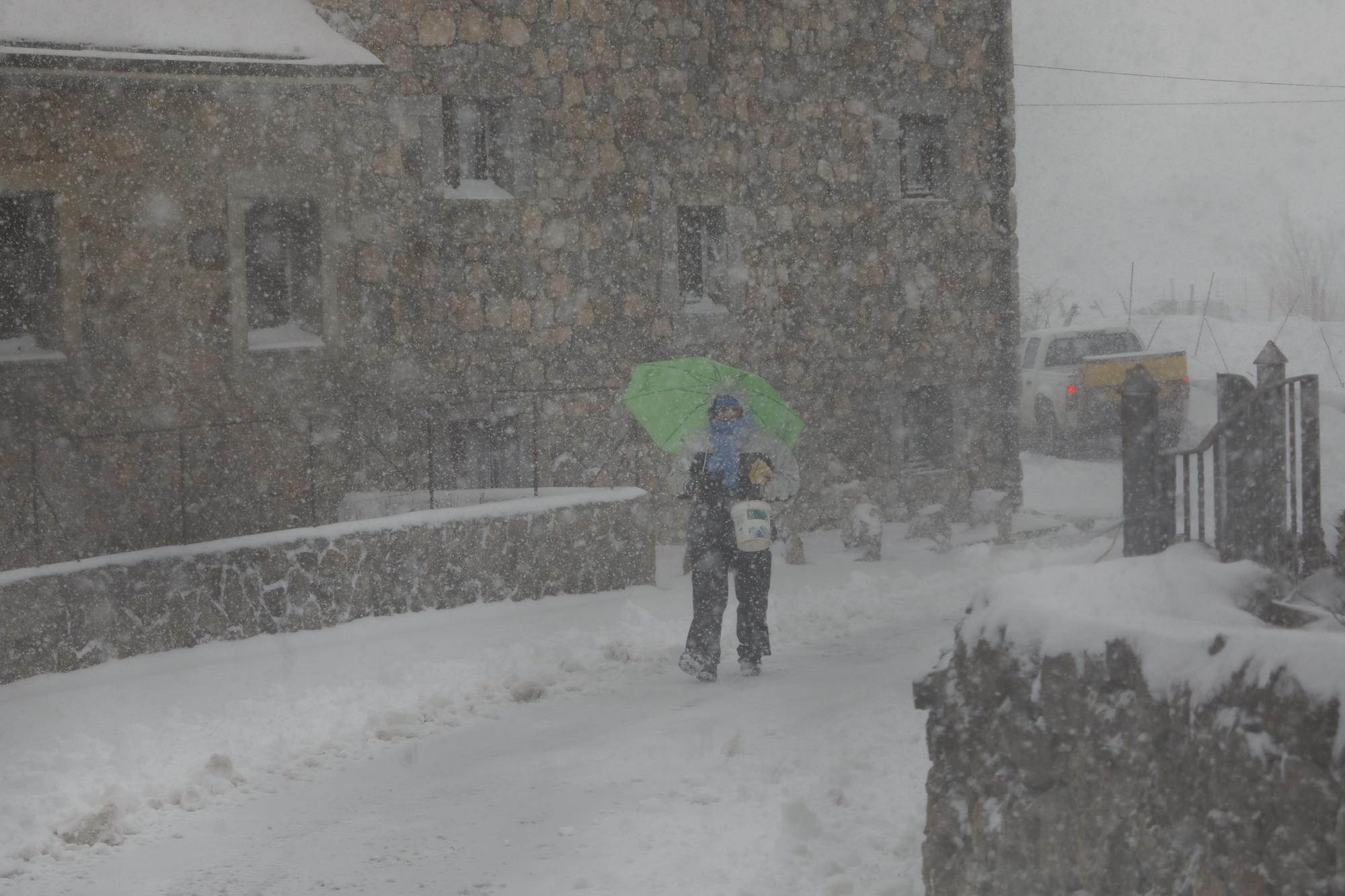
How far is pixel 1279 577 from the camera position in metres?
5.29

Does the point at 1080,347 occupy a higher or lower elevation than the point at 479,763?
higher

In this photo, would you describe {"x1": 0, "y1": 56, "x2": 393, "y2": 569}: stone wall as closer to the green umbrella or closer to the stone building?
the stone building

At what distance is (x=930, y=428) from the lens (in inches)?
692

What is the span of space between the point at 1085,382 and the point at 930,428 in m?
4.64

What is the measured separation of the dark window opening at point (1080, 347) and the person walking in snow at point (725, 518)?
14301mm

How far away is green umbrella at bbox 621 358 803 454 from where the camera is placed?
948 cm

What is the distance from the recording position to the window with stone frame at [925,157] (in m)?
17.1

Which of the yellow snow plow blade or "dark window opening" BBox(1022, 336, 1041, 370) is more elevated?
"dark window opening" BBox(1022, 336, 1041, 370)

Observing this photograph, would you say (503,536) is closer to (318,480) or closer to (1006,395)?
(318,480)

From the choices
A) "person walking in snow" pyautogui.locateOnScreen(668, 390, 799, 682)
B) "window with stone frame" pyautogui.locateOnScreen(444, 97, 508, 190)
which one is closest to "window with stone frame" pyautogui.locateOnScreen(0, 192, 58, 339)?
"window with stone frame" pyautogui.locateOnScreen(444, 97, 508, 190)

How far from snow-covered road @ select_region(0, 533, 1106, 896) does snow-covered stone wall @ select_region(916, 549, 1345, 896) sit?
3.15ft

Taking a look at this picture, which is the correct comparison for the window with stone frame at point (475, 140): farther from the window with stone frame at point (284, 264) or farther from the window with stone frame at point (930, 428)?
the window with stone frame at point (930, 428)

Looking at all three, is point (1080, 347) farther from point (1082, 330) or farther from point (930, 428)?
point (930, 428)

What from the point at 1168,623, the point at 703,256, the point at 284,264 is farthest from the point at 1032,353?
the point at 1168,623
